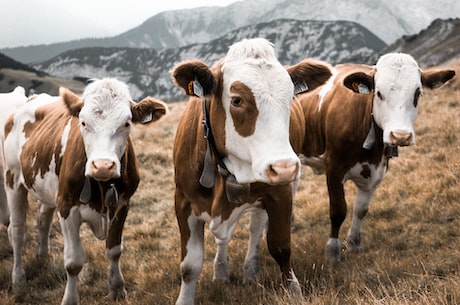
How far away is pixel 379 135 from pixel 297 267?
6.23 feet

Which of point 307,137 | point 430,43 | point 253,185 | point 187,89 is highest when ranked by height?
point 187,89

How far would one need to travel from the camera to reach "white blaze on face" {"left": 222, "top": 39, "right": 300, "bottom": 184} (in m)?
2.85

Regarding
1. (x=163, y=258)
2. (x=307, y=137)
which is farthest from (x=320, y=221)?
(x=163, y=258)

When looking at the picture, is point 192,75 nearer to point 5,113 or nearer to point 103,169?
point 103,169

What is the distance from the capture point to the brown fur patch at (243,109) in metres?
3.04

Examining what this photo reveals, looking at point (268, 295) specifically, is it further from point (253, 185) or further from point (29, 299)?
point (29, 299)

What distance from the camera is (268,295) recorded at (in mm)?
4082

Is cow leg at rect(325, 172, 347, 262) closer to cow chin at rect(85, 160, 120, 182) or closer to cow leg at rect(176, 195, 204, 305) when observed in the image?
cow leg at rect(176, 195, 204, 305)

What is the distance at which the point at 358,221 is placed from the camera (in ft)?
19.3

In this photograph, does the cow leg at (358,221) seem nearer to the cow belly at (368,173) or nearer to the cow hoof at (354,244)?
the cow hoof at (354,244)

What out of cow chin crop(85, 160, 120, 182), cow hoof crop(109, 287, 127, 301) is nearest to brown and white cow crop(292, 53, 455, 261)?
cow hoof crop(109, 287, 127, 301)

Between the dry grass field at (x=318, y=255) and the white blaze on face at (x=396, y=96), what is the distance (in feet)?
4.49

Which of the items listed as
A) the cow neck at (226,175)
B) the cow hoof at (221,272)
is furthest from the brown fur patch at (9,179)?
the cow neck at (226,175)

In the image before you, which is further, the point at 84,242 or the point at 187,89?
the point at 84,242
